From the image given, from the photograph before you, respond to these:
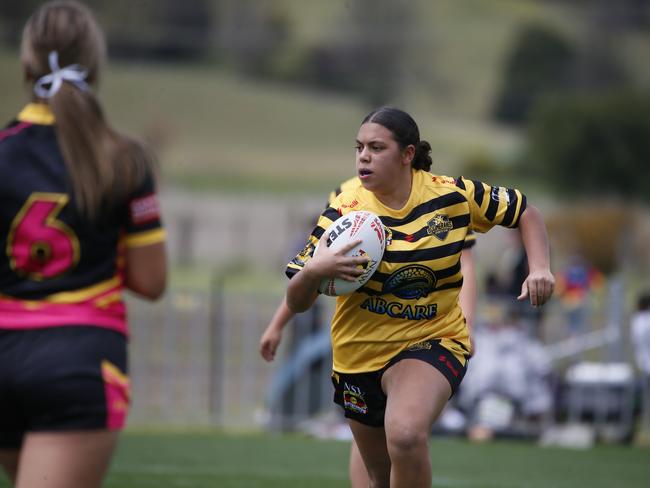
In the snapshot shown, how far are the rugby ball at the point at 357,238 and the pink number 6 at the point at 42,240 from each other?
143 cm

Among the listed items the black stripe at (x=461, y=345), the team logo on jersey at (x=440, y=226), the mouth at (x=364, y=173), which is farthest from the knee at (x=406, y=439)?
the mouth at (x=364, y=173)

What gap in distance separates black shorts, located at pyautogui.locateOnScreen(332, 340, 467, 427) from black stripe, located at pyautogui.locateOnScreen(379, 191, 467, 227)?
0.53 metres

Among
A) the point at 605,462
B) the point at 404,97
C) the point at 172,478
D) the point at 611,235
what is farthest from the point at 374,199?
the point at 404,97

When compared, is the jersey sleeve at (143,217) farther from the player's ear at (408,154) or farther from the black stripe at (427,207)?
the player's ear at (408,154)

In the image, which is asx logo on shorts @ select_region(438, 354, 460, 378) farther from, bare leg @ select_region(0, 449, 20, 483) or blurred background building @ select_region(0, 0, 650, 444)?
blurred background building @ select_region(0, 0, 650, 444)

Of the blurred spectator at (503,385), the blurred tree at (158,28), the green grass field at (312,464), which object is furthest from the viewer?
the blurred tree at (158,28)

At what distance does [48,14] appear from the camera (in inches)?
129

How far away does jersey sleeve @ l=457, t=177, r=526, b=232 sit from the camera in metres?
4.91

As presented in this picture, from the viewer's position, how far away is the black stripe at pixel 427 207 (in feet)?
15.5

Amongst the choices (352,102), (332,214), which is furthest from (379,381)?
(352,102)

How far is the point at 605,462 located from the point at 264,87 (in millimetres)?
53510

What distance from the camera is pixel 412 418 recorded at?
14.4 feet

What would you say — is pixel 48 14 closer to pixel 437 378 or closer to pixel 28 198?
pixel 28 198

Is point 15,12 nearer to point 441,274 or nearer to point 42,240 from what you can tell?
point 441,274
